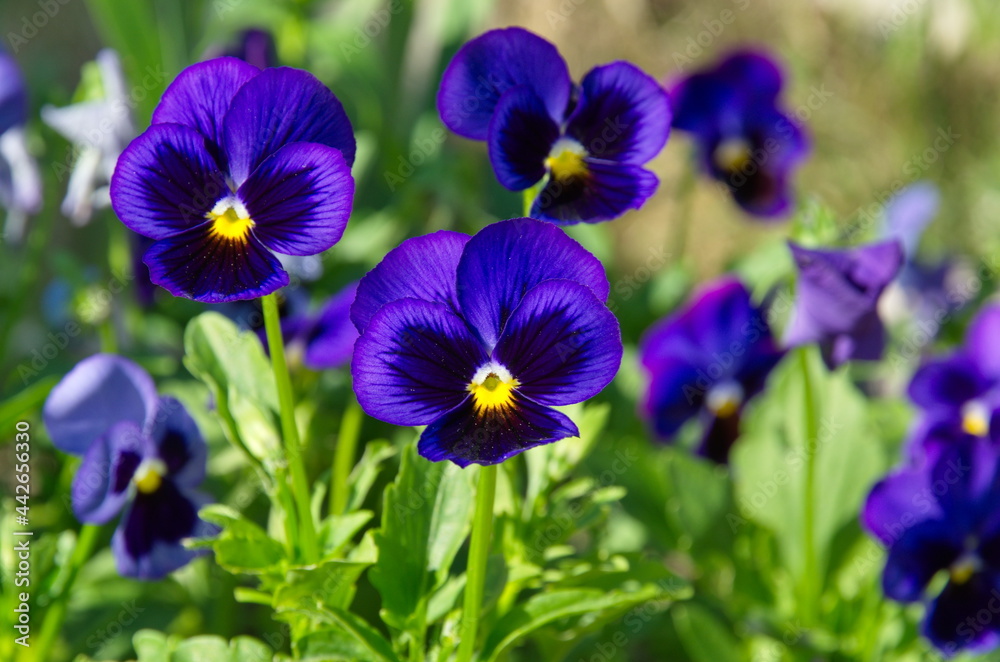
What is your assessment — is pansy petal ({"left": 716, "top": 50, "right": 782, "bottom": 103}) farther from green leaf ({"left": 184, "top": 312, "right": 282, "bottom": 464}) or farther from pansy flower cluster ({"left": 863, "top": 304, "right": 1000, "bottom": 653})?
green leaf ({"left": 184, "top": 312, "right": 282, "bottom": 464})

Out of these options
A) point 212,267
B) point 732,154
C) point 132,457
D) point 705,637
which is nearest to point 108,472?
point 132,457

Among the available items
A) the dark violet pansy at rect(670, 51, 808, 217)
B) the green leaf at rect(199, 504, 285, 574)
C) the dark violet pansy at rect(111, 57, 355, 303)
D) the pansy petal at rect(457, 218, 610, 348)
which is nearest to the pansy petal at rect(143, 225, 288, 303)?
the dark violet pansy at rect(111, 57, 355, 303)

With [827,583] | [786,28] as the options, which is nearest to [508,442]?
[827,583]

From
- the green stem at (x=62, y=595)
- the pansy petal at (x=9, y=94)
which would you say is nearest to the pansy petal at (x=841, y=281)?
the green stem at (x=62, y=595)

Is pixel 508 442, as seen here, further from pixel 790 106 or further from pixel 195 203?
pixel 790 106

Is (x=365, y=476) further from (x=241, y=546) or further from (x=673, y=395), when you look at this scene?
(x=673, y=395)

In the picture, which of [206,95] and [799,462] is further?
[799,462]

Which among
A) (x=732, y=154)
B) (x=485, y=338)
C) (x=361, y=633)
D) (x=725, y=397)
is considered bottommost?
(x=361, y=633)

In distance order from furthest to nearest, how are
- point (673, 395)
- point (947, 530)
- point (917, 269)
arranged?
point (917, 269) < point (673, 395) < point (947, 530)
